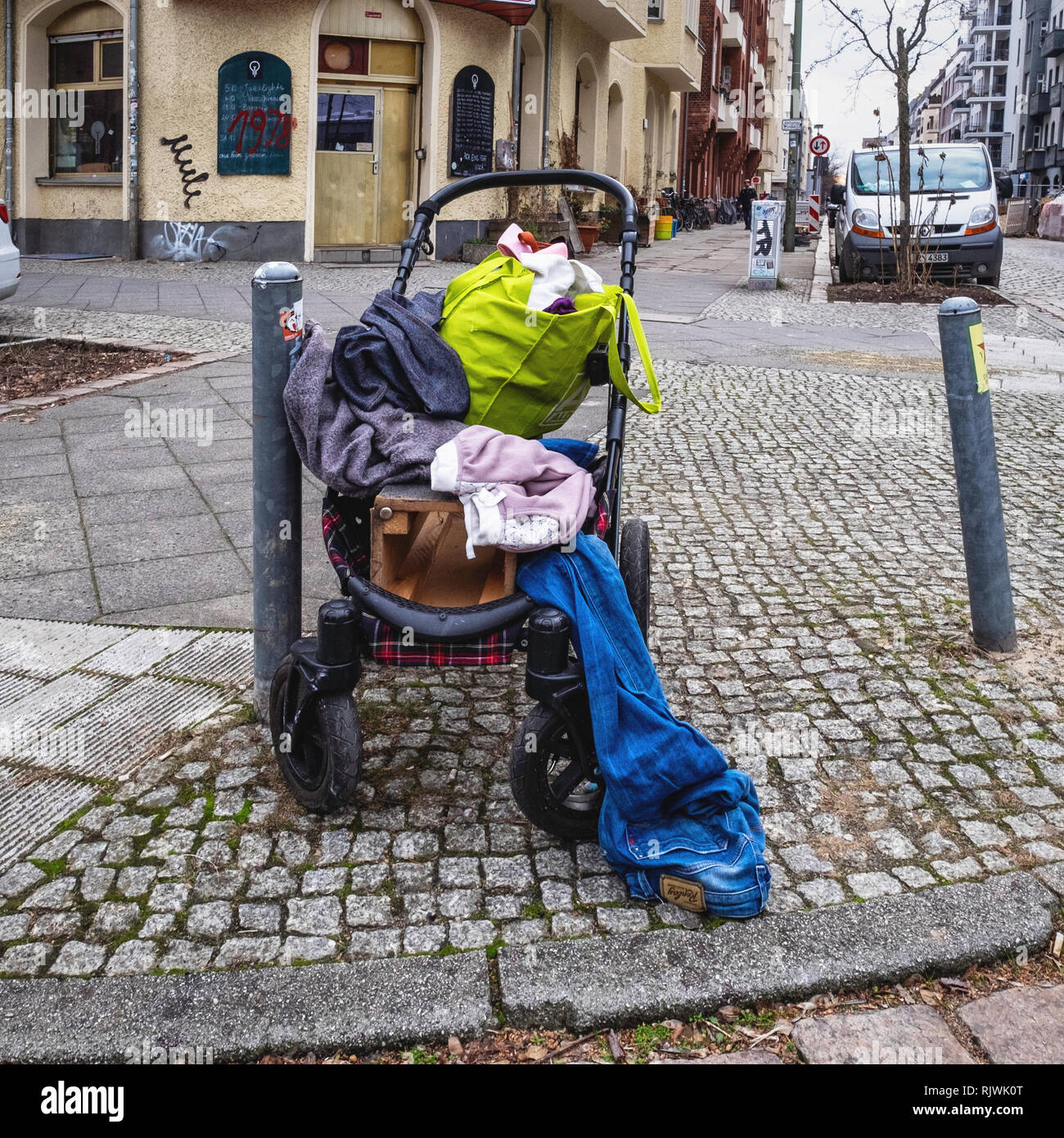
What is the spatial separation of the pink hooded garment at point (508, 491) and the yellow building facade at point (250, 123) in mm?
15483

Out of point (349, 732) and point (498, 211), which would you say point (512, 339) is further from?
point (498, 211)

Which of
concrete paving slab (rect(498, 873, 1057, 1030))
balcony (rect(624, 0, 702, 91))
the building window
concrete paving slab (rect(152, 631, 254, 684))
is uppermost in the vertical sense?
balcony (rect(624, 0, 702, 91))

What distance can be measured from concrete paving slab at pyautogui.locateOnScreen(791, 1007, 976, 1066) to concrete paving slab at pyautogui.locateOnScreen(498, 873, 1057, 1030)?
0.10m

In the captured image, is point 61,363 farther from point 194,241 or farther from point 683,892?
point 194,241

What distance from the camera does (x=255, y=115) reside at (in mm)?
17328

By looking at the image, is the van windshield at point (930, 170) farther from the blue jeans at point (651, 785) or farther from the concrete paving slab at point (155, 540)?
the blue jeans at point (651, 785)

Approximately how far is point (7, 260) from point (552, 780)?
9.22 m

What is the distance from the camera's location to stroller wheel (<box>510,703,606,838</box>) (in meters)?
2.84

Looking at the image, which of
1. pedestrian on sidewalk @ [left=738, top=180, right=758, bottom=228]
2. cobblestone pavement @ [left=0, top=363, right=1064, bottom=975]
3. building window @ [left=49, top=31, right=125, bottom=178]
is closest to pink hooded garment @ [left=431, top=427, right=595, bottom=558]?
cobblestone pavement @ [left=0, top=363, right=1064, bottom=975]

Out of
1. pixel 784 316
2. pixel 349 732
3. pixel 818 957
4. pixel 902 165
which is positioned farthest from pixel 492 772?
pixel 902 165

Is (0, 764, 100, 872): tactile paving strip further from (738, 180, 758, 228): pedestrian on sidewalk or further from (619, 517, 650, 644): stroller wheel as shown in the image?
(738, 180, 758, 228): pedestrian on sidewalk

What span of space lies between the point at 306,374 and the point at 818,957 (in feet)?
5.84

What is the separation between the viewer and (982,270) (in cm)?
1695

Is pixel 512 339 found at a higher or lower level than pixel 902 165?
lower
